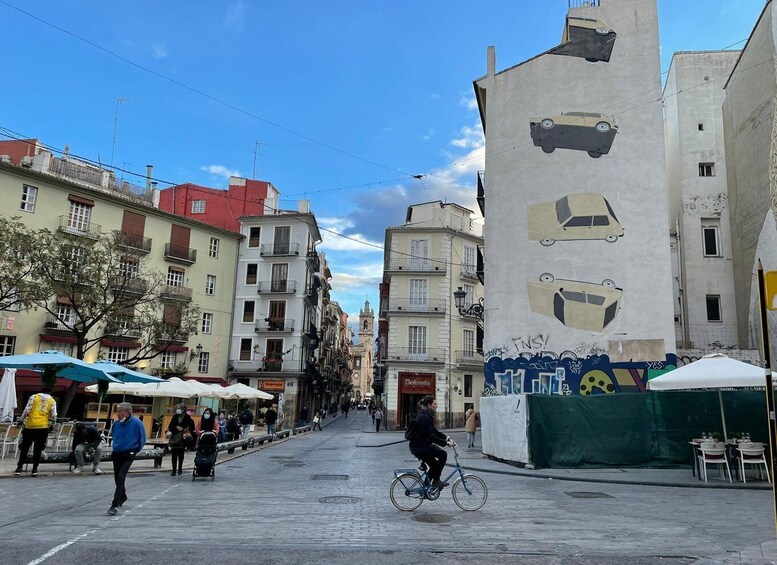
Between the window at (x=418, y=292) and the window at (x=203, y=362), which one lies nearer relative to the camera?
the window at (x=203, y=362)

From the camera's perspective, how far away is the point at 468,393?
146 feet

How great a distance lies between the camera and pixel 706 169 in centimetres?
3156

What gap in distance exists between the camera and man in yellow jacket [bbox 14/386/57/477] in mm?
12586

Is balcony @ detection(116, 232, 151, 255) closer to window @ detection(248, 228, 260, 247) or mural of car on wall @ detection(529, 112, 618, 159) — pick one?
window @ detection(248, 228, 260, 247)

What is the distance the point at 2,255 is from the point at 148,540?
18.4 meters

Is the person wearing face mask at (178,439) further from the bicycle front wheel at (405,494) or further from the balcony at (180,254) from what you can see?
the balcony at (180,254)

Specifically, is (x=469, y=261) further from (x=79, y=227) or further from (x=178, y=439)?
(x=178, y=439)

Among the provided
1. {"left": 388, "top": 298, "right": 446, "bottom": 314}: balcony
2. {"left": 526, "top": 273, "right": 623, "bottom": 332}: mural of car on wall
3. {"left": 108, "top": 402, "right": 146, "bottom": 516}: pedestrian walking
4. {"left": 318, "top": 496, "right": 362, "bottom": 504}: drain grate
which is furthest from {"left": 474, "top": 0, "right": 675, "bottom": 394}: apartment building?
{"left": 388, "top": 298, "right": 446, "bottom": 314}: balcony

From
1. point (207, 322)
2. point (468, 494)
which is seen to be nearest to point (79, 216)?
point (207, 322)

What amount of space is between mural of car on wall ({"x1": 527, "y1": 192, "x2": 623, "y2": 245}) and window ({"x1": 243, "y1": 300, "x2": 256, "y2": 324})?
27.7 m

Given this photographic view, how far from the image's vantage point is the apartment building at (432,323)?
143ft

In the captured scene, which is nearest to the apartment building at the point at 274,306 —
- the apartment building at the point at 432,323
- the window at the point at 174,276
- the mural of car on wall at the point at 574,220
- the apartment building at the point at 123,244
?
the apartment building at the point at 123,244

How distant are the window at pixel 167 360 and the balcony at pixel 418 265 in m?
17.0

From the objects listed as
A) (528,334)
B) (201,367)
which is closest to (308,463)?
(528,334)
